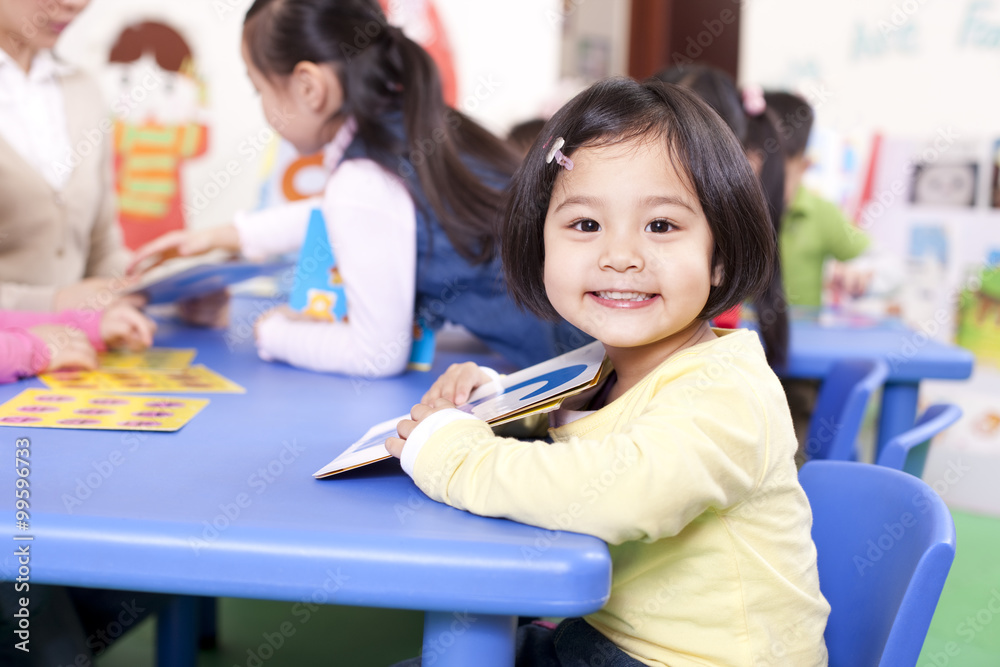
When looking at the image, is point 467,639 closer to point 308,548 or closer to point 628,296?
point 308,548

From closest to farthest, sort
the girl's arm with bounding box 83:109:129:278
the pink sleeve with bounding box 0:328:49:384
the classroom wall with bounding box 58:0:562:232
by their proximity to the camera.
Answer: the pink sleeve with bounding box 0:328:49:384, the girl's arm with bounding box 83:109:129:278, the classroom wall with bounding box 58:0:562:232

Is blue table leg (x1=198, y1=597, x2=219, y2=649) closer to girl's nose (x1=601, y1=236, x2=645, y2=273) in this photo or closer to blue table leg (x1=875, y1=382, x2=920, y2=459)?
girl's nose (x1=601, y1=236, x2=645, y2=273)

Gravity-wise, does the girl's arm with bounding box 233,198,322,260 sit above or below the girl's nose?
below

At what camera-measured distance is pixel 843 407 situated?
135 centimetres

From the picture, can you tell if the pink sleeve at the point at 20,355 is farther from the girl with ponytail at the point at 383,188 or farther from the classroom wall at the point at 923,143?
the classroom wall at the point at 923,143

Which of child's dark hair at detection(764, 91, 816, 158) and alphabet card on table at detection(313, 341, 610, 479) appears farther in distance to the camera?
child's dark hair at detection(764, 91, 816, 158)

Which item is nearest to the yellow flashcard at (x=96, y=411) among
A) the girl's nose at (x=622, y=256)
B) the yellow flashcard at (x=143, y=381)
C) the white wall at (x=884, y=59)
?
the yellow flashcard at (x=143, y=381)

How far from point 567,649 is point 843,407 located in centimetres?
76

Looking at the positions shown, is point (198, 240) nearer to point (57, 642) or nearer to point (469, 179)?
point (469, 179)

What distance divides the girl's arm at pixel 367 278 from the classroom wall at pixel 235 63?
1442 mm

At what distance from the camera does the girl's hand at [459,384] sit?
2.95 ft

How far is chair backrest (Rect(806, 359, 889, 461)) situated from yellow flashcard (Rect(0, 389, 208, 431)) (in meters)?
0.87

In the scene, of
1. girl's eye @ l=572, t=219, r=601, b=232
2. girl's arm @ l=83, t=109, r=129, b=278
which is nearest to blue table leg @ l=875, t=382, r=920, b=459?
girl's eye @ l=572, t=219, r=601, b=232

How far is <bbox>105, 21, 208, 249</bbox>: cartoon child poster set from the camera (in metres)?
2.58
